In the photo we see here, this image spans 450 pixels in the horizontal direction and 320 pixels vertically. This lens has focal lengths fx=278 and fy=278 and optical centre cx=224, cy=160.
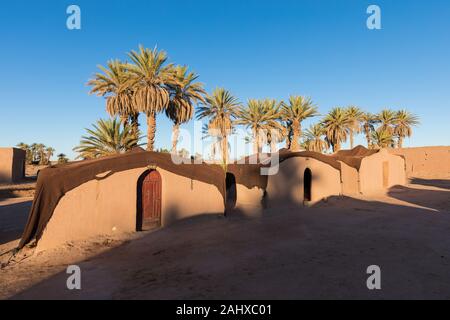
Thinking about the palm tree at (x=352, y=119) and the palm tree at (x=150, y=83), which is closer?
the palm tree at (x=150, y=83)

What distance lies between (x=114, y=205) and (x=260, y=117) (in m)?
28.5

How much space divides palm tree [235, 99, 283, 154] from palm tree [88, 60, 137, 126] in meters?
14.3

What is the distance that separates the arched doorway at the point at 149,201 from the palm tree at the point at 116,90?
16265 millimetres

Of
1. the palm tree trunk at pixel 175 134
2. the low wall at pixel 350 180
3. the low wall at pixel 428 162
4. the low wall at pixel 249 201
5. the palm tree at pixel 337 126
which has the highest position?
the palm tree at pixel 337 126

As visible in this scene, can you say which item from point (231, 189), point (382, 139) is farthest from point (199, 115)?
point (382, 139)

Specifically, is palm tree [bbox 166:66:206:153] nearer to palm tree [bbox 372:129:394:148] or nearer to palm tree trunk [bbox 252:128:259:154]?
palm tree trunk [bbox 252:128:259:154]

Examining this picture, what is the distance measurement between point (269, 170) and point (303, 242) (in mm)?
6931

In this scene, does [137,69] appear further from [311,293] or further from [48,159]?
[48,159]

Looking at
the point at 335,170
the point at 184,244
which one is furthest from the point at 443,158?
the point at 184,244

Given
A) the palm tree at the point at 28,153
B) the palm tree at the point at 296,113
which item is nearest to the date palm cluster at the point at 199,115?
the palm tree at the point at 296,113

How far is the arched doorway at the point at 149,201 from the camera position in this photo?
10.7 meters

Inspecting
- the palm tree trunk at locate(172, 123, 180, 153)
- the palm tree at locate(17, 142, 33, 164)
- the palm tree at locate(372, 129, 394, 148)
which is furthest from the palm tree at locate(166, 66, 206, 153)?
the palm tree at locate(17, 142, 33, 164)

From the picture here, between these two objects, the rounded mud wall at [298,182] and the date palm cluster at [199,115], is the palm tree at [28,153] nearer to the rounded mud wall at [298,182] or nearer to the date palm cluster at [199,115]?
the date palm cluster at [199,115]

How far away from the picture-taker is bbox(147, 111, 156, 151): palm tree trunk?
24.9 metres
